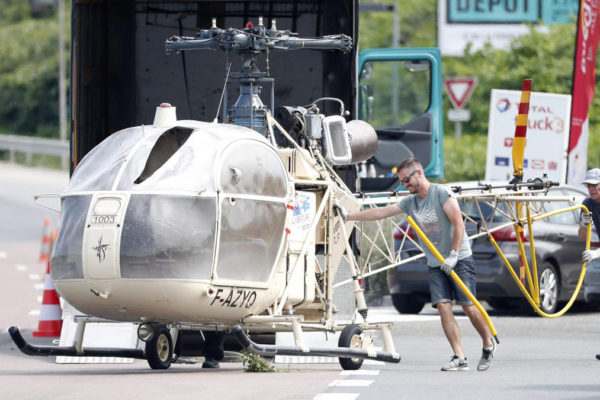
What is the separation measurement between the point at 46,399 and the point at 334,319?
3.27 m

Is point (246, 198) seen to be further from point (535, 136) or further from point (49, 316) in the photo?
point (535, 136)

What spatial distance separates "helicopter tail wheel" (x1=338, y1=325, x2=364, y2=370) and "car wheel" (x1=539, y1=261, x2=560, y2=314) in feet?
21.5

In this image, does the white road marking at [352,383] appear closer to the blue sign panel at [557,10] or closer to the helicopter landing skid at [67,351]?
the helicopter landing skid at [67,351]

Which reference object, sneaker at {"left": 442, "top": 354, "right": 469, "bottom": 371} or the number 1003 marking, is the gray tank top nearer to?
sneaker at {"left": 442, "top": 354, "right": 469, "bottom": 371}

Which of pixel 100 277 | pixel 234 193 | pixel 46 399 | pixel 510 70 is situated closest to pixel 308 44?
pixel 234 193

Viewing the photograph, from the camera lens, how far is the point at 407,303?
2109 cm

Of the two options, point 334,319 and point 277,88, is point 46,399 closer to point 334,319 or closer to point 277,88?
point 334,319

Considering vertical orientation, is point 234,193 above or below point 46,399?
above

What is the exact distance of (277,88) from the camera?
18.4 metres

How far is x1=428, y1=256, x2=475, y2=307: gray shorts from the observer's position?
1437 cm

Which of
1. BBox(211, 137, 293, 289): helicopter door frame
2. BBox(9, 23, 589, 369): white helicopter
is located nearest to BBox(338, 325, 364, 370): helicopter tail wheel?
BBox(9, 23, 589, 369): white helicopter

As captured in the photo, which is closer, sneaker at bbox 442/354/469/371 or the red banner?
sneaker at bbox 442/354/469/371

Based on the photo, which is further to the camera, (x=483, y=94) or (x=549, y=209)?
(x=483, y=94)

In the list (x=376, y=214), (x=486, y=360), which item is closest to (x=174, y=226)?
(x=376, y=214)
